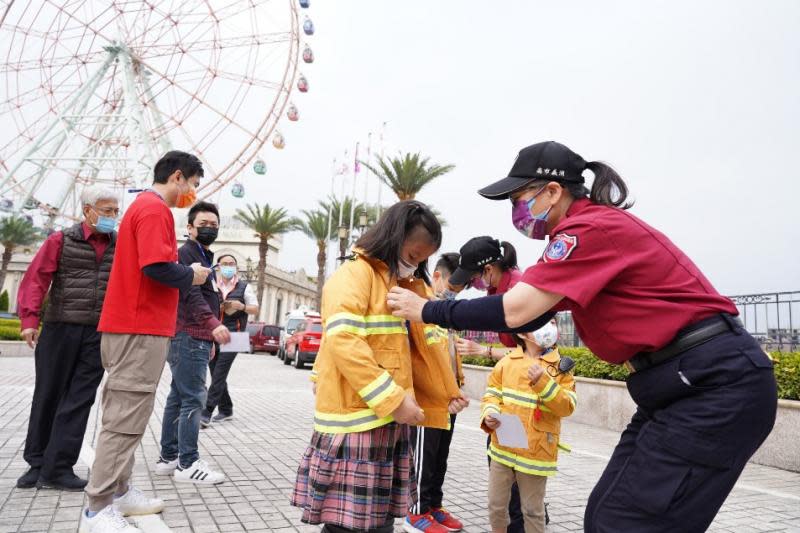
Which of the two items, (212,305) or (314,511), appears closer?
(314,511)

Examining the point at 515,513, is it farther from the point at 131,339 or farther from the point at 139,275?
the point at 139,275

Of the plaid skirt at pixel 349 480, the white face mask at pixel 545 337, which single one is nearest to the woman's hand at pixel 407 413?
the plaid skirt at pixel 349 480

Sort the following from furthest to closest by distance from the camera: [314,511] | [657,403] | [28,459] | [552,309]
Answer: [28,459], [314,511], [552,309], [657,403]

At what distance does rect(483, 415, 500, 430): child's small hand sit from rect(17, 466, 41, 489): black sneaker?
3.06 metres

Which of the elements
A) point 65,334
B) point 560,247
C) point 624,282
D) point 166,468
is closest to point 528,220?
point 560,247

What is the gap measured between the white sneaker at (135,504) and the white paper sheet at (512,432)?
84.1 inches

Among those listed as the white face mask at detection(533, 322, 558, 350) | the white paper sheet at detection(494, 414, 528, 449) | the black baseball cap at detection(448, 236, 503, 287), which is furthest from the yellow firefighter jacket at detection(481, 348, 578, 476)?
the black baseball cap at detection(448, 236, 503, 287)

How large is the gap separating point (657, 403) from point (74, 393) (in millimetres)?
3746

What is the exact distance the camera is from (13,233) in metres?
→ 43.2

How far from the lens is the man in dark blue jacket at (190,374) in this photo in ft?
13.8

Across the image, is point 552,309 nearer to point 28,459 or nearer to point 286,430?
point 28,459

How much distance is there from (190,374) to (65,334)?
A: 35.2 inches

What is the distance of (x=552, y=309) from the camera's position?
1.91 metres

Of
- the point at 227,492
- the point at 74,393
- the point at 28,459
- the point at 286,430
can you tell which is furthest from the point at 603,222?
the point at 286,430
